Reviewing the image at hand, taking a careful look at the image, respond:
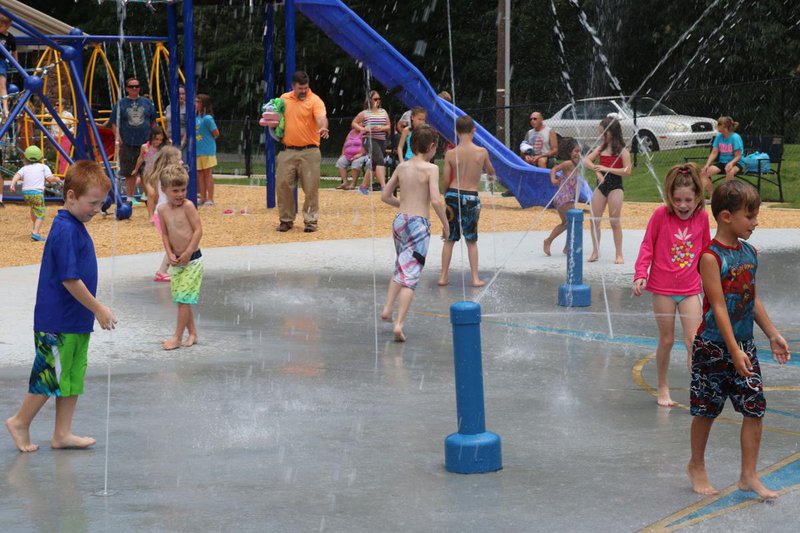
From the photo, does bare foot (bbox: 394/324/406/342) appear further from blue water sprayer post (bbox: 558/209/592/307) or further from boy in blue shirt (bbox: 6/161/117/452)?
boy in blue shirt (bbox: 6/161/117/452)

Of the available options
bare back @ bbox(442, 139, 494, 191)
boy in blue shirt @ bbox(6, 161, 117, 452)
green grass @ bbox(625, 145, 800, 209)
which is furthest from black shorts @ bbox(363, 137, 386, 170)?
boy in blue shirt @ bbox(6, 161, 117, 452)

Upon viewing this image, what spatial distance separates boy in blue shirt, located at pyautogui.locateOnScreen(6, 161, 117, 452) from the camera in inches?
224

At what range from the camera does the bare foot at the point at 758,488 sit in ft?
16.3

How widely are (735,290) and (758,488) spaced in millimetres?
831

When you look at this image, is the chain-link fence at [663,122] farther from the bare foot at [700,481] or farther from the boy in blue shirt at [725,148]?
the bare foot at [700,481]

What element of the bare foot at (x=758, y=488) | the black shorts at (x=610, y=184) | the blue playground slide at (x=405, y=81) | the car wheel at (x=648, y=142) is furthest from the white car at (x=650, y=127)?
the bare foot at (x=758, y=488)

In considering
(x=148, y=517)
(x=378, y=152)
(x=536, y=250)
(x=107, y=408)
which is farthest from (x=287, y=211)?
(x=148, y=517)

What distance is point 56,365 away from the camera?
5.74 metres

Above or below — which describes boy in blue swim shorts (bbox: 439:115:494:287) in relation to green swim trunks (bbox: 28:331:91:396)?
above

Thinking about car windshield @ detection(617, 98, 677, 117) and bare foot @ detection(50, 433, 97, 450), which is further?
car windshield @ detection(617, 98, 677, 117)

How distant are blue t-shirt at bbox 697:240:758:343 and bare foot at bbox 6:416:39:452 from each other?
3.25m

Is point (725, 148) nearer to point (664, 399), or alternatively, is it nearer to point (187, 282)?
point (187, 282)

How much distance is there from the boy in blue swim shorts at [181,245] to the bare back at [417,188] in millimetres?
1597

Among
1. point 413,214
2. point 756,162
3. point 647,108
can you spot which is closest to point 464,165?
point 413,214
